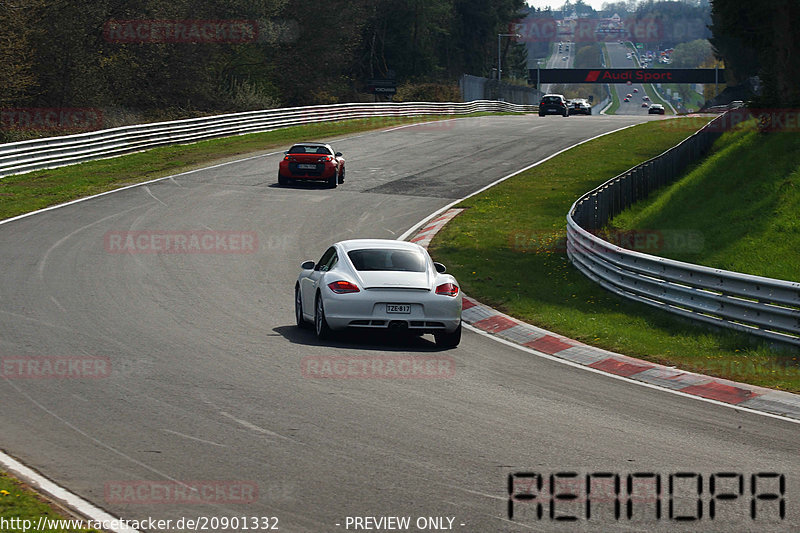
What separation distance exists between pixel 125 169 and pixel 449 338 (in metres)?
22.9

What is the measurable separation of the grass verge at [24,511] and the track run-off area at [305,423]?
39 cm

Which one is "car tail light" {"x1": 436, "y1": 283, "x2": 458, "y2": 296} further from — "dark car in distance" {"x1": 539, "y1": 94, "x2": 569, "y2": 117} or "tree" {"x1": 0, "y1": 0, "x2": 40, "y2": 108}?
"dark car in distance" {"x1": 539, "y1": 94, "x2": 569, "y2": 117}

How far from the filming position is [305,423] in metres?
9.19

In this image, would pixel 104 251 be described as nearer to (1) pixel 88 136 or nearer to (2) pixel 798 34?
(1) pixel 88 136

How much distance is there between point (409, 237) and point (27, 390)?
1518cm

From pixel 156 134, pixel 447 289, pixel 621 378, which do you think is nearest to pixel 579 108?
pixel 156 134

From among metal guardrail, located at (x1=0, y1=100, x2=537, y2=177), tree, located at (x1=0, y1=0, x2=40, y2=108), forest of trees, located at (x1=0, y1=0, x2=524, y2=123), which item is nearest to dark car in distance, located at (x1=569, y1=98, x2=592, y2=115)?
forest of trees, located at (x1=0, y1=0, x2=524, y2=123)

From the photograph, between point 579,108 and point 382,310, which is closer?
point 382,310

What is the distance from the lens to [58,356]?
39.1 ft

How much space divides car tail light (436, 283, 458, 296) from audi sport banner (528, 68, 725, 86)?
127464mm

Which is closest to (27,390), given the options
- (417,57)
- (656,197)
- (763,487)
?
(763,487)

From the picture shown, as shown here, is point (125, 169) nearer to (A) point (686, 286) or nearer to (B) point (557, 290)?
(B) point (557, 290)

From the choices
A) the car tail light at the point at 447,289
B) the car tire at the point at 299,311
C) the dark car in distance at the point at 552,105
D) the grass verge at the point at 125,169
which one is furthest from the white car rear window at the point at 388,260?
the dark car in distance at the point at 552,105

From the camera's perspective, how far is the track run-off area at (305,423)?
23.1 ft
